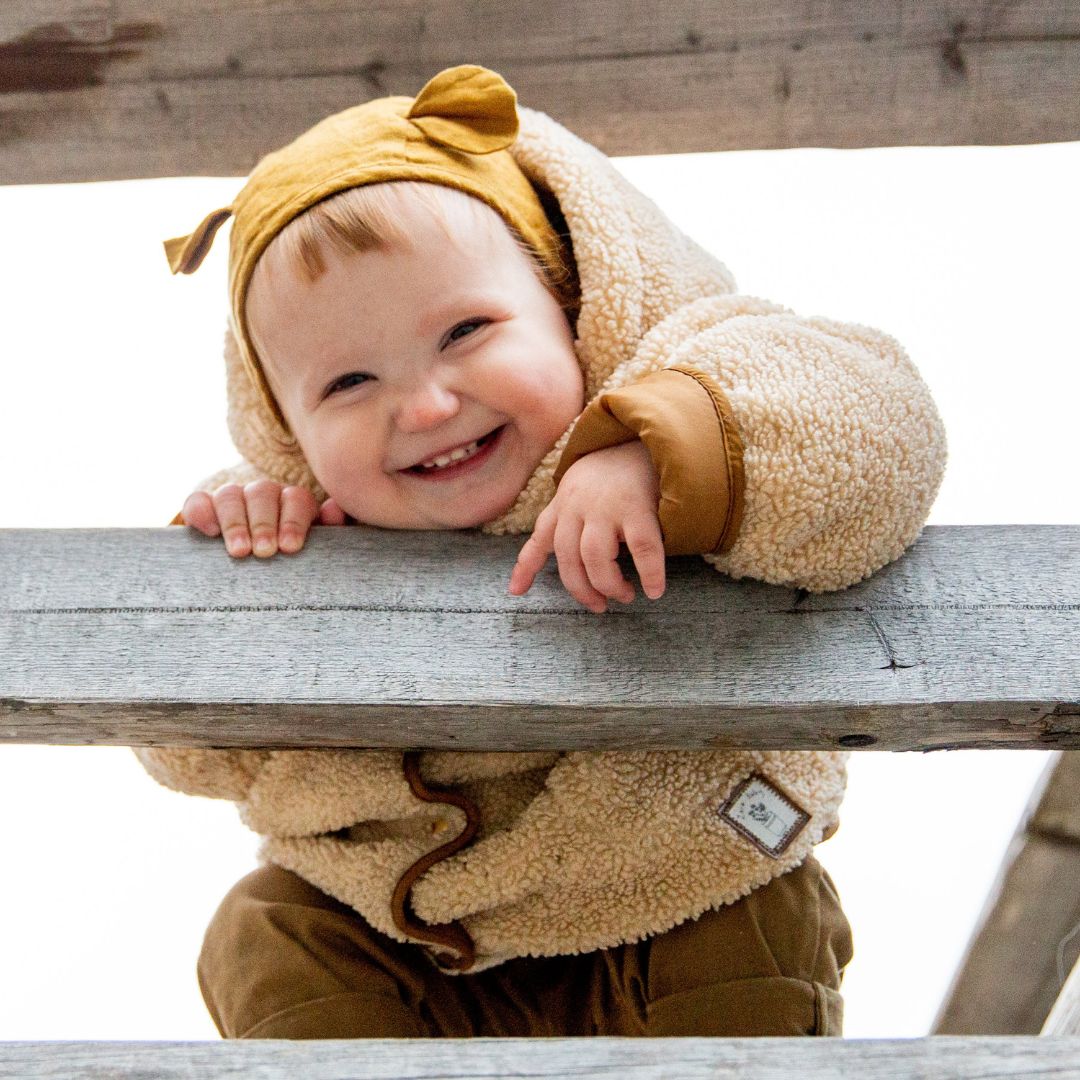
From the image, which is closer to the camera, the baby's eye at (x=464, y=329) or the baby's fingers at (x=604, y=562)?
the baby's fingers at (x=604, y=562)

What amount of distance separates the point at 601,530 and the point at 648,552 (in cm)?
4

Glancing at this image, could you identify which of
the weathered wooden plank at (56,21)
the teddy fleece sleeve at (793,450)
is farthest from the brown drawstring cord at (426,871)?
the weathered wooden plank at (56,21)

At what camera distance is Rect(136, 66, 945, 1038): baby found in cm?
97

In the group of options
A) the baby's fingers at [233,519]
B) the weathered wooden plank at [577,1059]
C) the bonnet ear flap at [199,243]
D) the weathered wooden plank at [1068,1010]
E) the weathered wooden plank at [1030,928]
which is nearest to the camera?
the weathered wooden plank at [577,1059]

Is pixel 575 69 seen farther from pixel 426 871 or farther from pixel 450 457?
pixel 426 871

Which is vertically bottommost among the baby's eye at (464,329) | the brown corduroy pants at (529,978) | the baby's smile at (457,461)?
the brown corduroy pants at (529,978)

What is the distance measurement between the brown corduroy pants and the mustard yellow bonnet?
0.51 metres

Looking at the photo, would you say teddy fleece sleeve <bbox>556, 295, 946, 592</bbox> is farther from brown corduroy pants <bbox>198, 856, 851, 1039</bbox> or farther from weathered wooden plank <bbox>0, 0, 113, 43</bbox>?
weathered wooden plank <bbox>0, 0, 113, 43</bbox>

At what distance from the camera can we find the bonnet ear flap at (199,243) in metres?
1.09

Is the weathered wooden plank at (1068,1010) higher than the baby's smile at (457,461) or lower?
lower

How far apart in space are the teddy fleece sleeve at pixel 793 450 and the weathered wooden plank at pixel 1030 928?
2.54 ft

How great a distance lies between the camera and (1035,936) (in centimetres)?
158

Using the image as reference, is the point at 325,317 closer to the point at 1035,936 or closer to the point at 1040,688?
the point at 1040,688

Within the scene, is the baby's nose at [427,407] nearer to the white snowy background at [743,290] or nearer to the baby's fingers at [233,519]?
the baby's fingers at [233,519]
